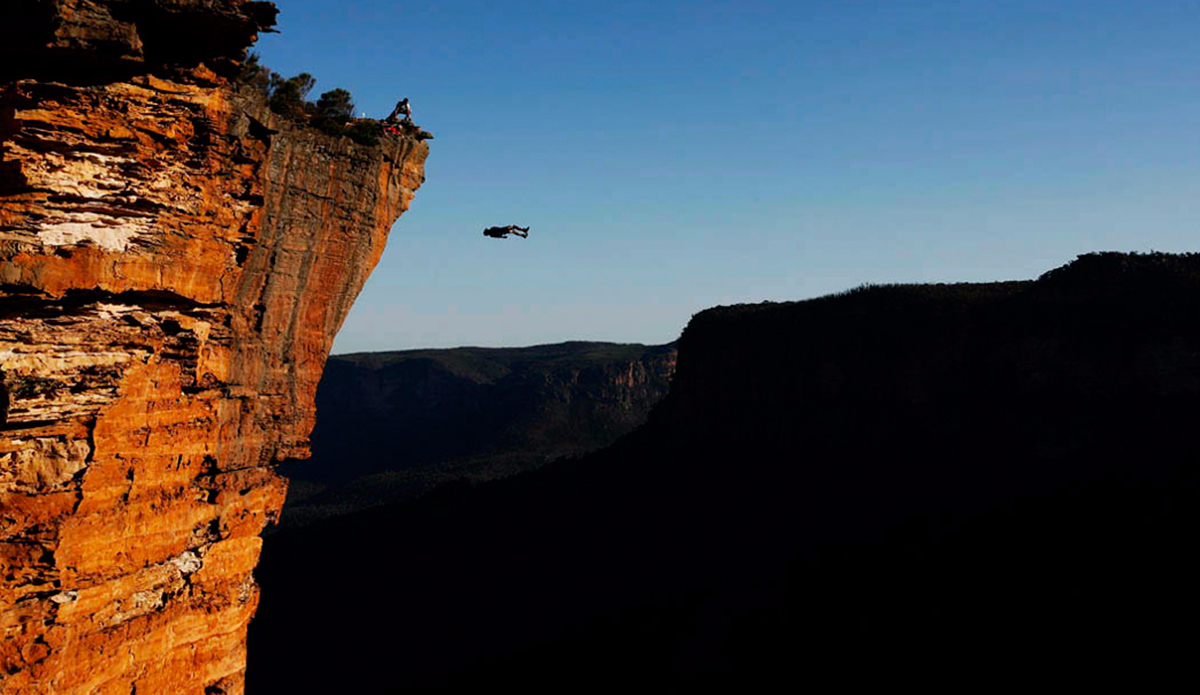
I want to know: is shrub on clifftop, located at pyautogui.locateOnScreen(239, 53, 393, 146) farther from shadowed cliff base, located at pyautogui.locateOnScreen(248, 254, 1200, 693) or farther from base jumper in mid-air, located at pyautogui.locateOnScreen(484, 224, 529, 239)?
shadowed cliff base, located at pyautogui.locateOnScreen(248, 254, 1200, 693)

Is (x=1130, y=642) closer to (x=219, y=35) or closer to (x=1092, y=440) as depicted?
(x=1092, y=440)

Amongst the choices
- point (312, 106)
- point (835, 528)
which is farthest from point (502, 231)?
point (835, 528)

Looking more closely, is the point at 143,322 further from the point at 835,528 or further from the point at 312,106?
the point at 835,528

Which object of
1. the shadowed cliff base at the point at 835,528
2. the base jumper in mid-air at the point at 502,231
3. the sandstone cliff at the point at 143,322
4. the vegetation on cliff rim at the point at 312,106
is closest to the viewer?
the sandstone cliff at the point at 143,322

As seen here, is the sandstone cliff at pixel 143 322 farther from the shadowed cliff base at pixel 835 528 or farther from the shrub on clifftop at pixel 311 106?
the shadowed cliff base at pixel 835 528

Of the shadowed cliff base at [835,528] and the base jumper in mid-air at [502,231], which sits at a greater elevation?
the base jumper in mid-air at [502,231]

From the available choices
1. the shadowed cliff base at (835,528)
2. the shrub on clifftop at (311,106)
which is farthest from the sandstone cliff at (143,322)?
the shadowed cliff base at (835,528)

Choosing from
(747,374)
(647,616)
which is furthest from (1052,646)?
(747,374)
